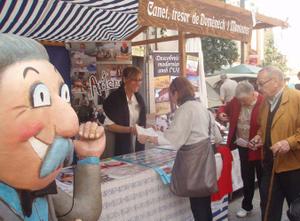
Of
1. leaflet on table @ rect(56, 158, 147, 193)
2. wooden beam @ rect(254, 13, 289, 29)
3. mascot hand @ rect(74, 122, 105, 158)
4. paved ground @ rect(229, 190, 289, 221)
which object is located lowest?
paved ground @ rect(229, 190, 289, 221)

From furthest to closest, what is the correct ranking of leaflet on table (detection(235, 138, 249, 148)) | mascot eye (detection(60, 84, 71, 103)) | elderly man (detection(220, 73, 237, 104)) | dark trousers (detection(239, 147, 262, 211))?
elderly man (detection(220, 73, 237, 104)) → dark trousers (detection(239, 147, 262, 211)) → leaflet on table (detection(235, 138, 249, 148)) → mascot eye (detection(60, 84, 71, 103))

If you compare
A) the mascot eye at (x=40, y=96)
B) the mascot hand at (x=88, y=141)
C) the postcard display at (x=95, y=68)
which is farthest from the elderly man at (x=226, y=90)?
the mascot eye at (x=40, y=96)

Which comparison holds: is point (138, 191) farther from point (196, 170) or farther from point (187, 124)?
point (187, 124)

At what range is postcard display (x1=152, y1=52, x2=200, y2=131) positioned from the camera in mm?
5855

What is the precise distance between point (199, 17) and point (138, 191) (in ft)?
5.35

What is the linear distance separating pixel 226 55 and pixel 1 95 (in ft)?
54.0

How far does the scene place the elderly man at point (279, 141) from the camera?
10.3ft

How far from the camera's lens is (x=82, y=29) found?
4.33m

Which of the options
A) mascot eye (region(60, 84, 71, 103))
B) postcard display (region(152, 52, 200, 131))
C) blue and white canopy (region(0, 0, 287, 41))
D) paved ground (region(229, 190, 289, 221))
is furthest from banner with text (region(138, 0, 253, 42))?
paved ground (region(229, 190, 289, 221))

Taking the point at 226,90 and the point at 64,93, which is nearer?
the point at 64,93

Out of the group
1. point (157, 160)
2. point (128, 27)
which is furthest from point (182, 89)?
point (128, 27)

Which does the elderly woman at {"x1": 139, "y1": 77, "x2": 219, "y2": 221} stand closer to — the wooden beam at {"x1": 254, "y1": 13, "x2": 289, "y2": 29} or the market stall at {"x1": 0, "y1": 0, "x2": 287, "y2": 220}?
the market stall at {"x1": 0, "y1": 0, "x2": 287, "y2": 220}

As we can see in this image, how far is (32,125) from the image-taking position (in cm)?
112

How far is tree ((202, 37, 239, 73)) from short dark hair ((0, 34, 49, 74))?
614 inches
